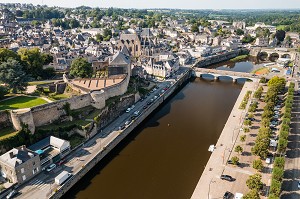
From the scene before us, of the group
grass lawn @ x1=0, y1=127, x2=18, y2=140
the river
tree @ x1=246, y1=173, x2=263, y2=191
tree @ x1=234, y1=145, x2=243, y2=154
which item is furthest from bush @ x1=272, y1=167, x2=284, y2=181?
grass lawn @ x1=0, y1=127, x2=18, y2=140

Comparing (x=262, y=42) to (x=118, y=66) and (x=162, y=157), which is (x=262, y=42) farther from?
(x=162, y=157)

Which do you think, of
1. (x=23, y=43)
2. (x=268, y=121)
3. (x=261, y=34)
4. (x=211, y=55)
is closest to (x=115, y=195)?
(x=268, y=121)

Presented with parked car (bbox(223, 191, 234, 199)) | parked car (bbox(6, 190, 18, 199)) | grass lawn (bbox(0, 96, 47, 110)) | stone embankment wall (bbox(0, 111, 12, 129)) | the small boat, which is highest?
grass lawn (bbox(0, 96, 47, 110))

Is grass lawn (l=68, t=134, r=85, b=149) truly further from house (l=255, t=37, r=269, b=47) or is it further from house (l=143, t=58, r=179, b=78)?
house (l=255, t=37, r=269, b=47)

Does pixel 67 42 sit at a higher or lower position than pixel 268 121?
higher

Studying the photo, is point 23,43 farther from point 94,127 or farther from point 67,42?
point 94,127

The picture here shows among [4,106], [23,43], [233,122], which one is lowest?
[233,122]
